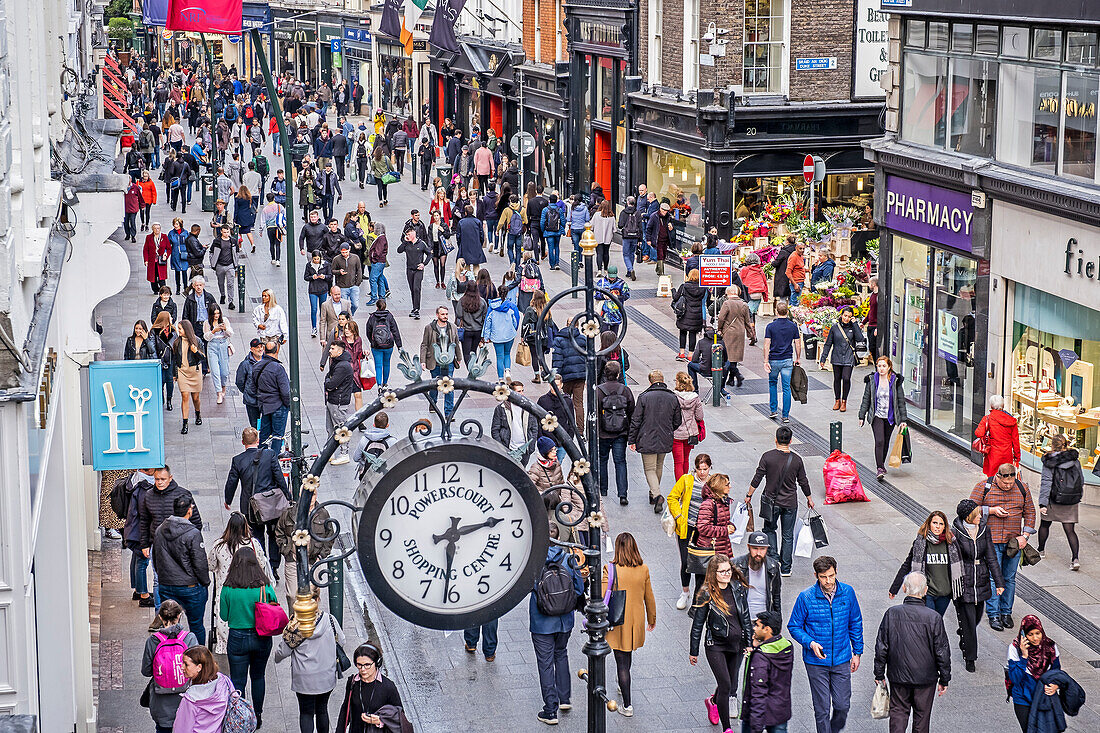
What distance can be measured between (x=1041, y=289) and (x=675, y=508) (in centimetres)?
681

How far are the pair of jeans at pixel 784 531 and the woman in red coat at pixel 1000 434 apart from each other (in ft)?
11.2

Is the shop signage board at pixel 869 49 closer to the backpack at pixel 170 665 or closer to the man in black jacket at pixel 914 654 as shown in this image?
the man in black jacket at pixel 914 654

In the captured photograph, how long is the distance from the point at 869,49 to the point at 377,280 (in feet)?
40.3

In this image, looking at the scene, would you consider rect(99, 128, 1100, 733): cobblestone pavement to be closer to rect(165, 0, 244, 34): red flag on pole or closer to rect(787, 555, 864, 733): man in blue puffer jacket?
rect(787, 555, 864, 733): man in blue puffer jacket

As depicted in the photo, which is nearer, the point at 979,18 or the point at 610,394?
the point at 610,394

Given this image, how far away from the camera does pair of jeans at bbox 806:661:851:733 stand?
38.2 ft

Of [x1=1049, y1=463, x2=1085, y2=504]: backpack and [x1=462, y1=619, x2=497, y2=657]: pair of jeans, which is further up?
[x1=1049, y1=463, x2=1085, y2=504]: backpack

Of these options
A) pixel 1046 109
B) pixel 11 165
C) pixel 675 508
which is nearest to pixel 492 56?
pixel 1046 109

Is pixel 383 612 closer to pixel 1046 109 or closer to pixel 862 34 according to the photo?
Answer: pixel 1046 109

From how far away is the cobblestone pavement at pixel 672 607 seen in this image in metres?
12.7

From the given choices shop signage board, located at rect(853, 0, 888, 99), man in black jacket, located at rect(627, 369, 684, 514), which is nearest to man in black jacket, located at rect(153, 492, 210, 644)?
man in black jacket, located at rect(627, 369, 684, 514)

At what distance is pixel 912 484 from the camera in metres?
19.4

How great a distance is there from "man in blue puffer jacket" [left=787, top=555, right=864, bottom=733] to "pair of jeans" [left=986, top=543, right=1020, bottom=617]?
3.31m

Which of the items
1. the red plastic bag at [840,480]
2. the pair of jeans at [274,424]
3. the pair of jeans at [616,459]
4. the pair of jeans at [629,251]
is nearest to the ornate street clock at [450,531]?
the pair of jeans at [616,459]
